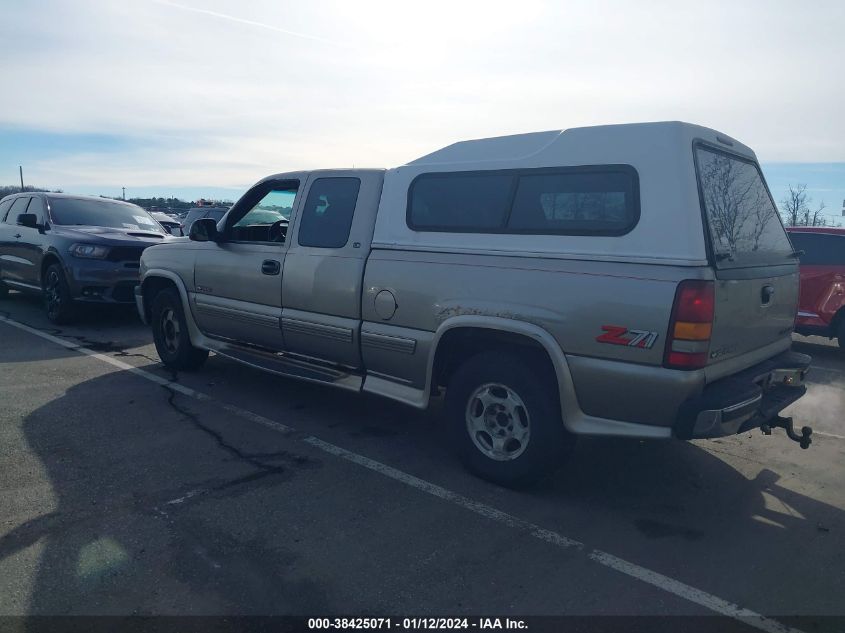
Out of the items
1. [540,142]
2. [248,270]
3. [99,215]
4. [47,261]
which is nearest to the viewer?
[540,142]

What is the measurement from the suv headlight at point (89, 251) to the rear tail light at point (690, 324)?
8.25m

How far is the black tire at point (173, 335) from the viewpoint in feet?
22.3

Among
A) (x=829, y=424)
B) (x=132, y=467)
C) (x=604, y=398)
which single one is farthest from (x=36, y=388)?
(x=829, y=424)

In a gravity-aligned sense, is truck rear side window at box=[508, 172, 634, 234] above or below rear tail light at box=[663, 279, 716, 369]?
above

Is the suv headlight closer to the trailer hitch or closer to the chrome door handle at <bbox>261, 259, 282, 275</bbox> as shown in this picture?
the chrome door handle at <bbox>261, 259, 282, 275</bbox>

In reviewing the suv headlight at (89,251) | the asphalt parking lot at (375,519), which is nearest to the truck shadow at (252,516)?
the asphalt parking lot at (375,519)

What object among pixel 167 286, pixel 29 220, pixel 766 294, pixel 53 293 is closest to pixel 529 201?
pixel 766 294

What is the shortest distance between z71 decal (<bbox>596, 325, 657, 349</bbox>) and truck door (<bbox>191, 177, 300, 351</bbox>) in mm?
2989

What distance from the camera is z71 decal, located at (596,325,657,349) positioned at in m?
3.51

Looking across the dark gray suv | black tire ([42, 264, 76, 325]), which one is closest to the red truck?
the dark gray suv

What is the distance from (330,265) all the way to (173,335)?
2771mm

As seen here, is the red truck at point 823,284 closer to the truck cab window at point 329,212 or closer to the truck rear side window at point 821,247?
the truck rear side window at point 821,247

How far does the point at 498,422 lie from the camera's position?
428 cm

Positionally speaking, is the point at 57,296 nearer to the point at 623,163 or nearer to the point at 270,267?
the point at 270,267
